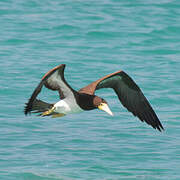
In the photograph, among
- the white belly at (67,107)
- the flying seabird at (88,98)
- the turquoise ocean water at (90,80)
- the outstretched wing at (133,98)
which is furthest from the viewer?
the outstretched wing at (133,98)

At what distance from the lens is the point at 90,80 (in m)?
16.2

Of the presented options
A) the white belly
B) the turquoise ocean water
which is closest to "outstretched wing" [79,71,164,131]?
the turquoise ocean water

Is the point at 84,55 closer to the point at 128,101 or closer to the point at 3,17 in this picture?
the point at 3,17

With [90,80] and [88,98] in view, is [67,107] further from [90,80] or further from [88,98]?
[90,80]

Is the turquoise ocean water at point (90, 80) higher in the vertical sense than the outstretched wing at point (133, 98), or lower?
lower

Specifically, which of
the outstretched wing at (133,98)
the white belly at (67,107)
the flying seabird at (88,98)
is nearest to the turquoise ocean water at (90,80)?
the outstretched wing at (133,98)

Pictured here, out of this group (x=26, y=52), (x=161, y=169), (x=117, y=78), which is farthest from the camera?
(x=26, y=52)

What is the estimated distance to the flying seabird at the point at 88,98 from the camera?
11.1m

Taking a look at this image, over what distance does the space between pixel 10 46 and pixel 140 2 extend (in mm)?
6091

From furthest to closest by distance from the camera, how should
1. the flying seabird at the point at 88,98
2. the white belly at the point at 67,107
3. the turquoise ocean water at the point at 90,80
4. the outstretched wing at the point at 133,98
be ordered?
the outstretched wing at the point at 133,98 < the turquoise ocean water at the point at 90,80 < the white belly at the point at 67,107 < the flying seabird at the point at 88,98

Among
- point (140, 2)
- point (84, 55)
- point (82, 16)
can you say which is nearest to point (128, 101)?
point (84, 55)

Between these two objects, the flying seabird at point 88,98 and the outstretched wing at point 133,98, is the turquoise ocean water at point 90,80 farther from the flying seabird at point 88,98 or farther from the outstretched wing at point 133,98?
the flying seabird at point 88,98

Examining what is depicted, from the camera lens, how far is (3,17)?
67.6ft

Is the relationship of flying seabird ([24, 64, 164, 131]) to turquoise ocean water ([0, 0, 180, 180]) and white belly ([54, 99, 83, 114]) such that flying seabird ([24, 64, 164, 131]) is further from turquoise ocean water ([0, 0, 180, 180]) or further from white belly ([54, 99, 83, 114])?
turquoise ocean water ([0, 0, 180, 180])
